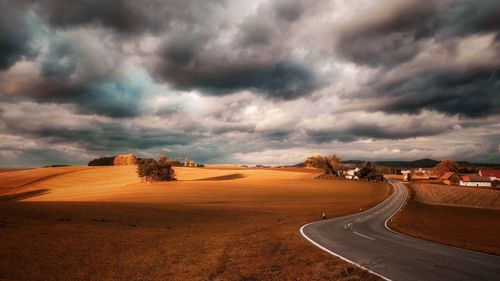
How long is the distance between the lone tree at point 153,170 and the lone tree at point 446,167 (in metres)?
156

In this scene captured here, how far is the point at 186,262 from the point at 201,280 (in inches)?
121

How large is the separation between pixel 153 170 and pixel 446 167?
533 ft

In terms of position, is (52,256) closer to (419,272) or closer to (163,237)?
(163,237)

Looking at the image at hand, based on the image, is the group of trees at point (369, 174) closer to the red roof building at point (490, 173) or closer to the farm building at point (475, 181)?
the farm building at point (475, 181)

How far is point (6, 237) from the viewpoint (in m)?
18.4

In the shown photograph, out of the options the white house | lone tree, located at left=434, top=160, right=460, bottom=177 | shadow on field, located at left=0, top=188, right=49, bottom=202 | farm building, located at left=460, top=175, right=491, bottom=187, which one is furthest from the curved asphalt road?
lone tree, located at left=434, top=160, right=460, bottom=177

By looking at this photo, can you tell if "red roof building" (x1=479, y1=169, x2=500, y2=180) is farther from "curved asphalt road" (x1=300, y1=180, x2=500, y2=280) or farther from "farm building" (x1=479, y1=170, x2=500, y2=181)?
"curved asphalt road" (x1=300, y1=180, x2=500, y2=280)

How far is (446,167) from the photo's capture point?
182 m

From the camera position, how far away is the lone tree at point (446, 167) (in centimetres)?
17938

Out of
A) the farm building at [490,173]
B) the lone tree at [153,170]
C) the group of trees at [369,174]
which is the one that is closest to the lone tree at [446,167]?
the farm building at [490,173]

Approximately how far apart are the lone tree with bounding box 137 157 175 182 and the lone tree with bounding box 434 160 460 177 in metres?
156

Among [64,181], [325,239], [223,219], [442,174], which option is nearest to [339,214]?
[223,219]

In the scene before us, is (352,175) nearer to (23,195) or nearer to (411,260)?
(23,195)

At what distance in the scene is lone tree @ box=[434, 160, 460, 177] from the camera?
17938cm
